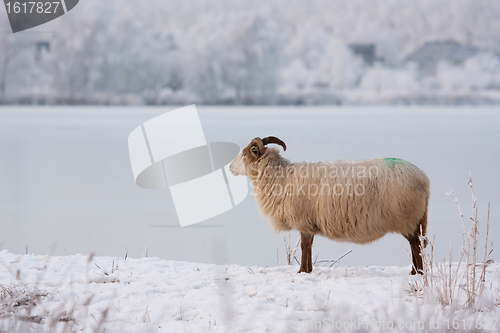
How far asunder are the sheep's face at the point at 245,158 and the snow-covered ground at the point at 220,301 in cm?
146

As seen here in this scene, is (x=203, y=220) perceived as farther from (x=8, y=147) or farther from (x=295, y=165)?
(x=8, y=147)

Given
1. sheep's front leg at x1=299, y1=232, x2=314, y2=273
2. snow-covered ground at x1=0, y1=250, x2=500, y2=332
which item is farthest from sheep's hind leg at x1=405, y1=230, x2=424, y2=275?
sheep's front leg at x1=299, y1=232, x2=314, y2=273

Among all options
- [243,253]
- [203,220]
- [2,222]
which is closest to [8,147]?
[2,222]

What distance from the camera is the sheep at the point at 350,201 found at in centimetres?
543

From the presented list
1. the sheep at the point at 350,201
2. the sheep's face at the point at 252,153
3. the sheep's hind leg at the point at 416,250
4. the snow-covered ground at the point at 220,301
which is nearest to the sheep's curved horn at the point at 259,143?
the sheep's face at the point at 252,153

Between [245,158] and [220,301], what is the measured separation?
2.56 meters

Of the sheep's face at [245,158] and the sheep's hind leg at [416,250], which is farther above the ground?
the sheep's face at [245,158]

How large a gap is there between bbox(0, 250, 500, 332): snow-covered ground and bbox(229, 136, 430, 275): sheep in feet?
1.69

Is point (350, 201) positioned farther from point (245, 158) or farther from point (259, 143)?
point (245, 158)

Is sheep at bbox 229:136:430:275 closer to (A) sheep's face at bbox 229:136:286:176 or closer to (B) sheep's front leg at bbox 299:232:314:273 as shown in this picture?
(B) sheep's front leg at bbox 299:232:314:273

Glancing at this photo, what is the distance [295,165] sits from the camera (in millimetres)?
6211

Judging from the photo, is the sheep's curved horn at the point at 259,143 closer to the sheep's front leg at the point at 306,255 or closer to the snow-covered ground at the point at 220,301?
the sheep's front leg at the point at 306,255

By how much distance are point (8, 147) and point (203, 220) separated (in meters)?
27.9

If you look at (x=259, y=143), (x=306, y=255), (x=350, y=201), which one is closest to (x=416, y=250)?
(x=350, y=201)
